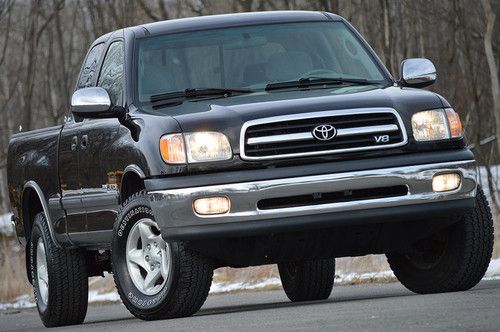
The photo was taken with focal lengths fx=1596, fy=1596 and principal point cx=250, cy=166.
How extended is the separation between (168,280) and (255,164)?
87 centimetres

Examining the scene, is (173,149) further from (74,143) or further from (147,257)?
(74,143)

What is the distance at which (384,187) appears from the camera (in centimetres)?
900

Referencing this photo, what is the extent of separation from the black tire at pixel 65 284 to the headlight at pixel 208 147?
239 cm

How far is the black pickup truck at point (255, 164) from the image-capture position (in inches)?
351


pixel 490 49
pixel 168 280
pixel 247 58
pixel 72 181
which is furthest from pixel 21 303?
pixel 168 280

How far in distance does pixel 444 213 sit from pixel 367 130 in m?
0.66

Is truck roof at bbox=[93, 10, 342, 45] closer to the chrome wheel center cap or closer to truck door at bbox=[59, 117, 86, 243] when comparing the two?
truck door at bbox=[59, 117, 86, 243]

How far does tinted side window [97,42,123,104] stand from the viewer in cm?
1046

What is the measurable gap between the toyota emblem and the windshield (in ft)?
3.35

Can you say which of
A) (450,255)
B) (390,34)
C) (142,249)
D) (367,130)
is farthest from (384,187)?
(390,34)

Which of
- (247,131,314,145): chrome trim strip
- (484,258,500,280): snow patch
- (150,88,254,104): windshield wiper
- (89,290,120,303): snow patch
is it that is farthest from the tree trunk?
(247,131,314,145): chrome trim strip

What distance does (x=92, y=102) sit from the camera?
389 inches

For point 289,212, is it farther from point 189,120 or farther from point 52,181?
point 52,181

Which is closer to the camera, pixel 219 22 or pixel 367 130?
pixel 367 130
